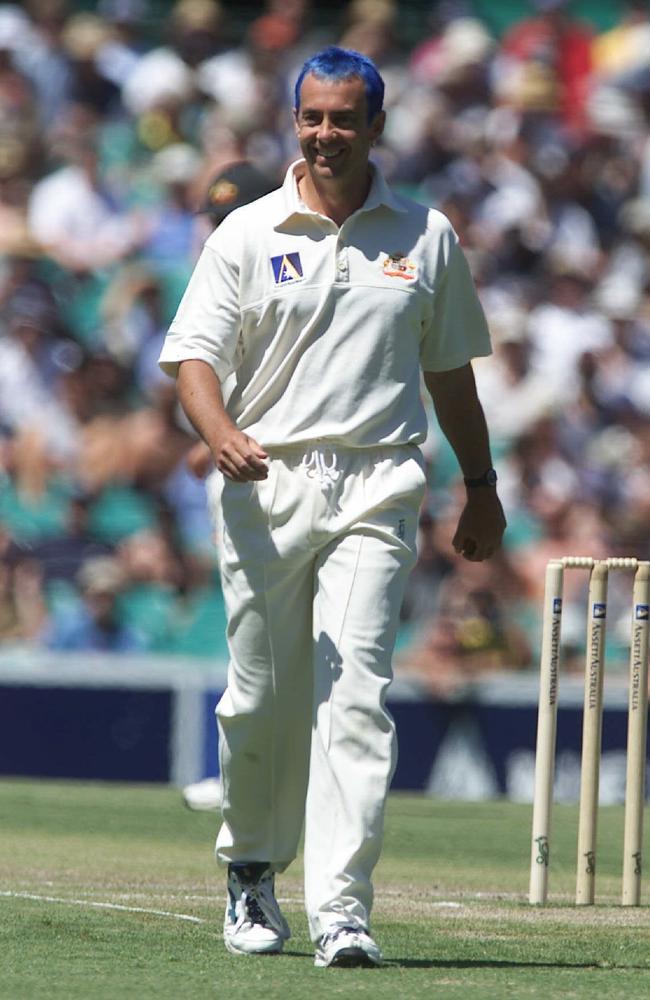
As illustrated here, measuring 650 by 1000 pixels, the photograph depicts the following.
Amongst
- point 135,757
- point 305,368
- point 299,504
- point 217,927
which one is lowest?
point 135,757

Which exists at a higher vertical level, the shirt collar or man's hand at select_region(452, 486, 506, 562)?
the shirt collar

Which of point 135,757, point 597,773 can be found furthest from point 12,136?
point 597,773

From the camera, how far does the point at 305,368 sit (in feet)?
13.3

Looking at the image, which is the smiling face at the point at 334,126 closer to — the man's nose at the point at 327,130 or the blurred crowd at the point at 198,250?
the man's nose at the point at 327,130

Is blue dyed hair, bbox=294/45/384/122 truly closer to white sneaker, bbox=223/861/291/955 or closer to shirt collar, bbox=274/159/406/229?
shirt collar, bbox=274/159/406/229

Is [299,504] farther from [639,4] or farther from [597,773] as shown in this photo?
[639,4]

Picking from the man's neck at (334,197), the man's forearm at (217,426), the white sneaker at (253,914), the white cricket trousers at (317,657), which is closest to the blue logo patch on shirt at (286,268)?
the man's neck at (334,197)

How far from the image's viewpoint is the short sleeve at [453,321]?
13.8 feet

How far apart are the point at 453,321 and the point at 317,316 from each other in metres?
0.36

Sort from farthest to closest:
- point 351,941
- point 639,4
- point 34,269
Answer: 1. point 639,4
2. point 34,269
3. point 351,941

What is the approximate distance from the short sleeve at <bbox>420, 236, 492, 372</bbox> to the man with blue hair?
1cm

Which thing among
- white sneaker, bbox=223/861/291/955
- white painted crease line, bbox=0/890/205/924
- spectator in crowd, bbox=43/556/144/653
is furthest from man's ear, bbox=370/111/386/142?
spectator in crowd, bbox=43/556/144/653

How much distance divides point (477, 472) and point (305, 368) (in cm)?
58

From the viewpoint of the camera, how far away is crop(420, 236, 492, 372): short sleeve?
422 cm
